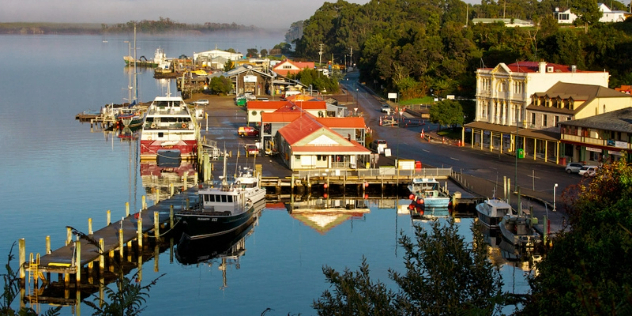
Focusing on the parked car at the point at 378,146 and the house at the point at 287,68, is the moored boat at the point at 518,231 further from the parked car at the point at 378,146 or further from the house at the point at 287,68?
the house at the point at 287,68

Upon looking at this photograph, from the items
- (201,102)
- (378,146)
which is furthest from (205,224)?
(201,102)

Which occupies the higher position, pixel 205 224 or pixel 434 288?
pixel 434 288

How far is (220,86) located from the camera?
12631cm

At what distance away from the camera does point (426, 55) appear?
12800cm

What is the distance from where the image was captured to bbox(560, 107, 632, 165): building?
5650 cm

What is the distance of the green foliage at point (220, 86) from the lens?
126 meters

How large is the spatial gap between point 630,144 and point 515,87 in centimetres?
1624

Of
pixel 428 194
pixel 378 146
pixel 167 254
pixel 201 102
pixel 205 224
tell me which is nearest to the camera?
pixel 167 254

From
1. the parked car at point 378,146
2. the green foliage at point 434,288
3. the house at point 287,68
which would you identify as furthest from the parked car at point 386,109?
the green foliage at point 434,288

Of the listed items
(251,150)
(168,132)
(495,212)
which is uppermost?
(168,132)

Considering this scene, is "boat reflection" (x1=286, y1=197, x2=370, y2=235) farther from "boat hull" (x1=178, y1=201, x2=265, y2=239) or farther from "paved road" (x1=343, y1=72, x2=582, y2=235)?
"paved road" (x1=343, y1=72, x2=582, y2=235)

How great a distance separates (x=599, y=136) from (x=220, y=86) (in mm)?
75347

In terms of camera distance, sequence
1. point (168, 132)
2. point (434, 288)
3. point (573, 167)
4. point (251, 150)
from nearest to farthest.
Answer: point (434, 288)
point (573, 167)
point (251, 150)
point (168, 132)

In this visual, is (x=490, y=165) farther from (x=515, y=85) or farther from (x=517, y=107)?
(x=515, y=85)
